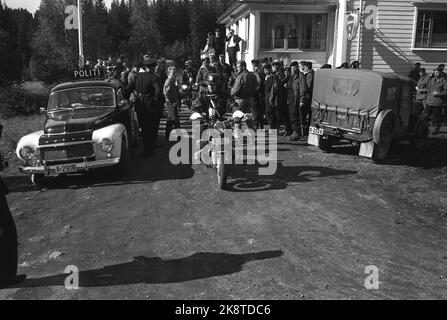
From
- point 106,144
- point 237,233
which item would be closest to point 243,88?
point 106,144

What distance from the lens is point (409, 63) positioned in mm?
21125

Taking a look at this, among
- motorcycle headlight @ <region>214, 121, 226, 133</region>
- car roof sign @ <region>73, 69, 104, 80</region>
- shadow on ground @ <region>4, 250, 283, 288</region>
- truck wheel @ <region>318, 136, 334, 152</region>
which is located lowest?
shadow on ground @ <region>4, 250, 283, 288</region>

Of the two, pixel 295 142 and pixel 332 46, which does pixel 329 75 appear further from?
pixel 332 46

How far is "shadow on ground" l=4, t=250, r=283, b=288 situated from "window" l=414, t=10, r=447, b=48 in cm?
1827

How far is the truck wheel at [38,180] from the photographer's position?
Result: 353 inches

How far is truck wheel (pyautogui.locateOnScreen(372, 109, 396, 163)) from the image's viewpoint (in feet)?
33.1

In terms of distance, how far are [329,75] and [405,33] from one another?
11.5 meters

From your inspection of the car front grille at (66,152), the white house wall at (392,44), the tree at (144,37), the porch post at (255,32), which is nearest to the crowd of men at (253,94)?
the car front grille at (66,152)

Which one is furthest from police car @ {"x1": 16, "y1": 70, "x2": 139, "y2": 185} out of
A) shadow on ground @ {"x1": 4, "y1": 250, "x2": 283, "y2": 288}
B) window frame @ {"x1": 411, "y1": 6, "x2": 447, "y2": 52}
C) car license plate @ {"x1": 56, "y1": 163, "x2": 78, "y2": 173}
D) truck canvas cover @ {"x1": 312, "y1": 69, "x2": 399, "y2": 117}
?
window frame @ {"x1": 411, "y1": 6, "x2": 447, "y2": 52}

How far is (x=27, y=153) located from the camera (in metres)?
8.65

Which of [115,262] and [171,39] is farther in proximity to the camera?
[171,39]

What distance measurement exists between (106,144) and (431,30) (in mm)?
17264

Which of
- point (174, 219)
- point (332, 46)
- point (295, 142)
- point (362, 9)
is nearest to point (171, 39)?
point (332, 46)

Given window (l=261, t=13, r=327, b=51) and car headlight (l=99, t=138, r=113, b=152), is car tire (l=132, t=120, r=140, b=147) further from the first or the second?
window (l=261, t=13, r=327, b=51)
